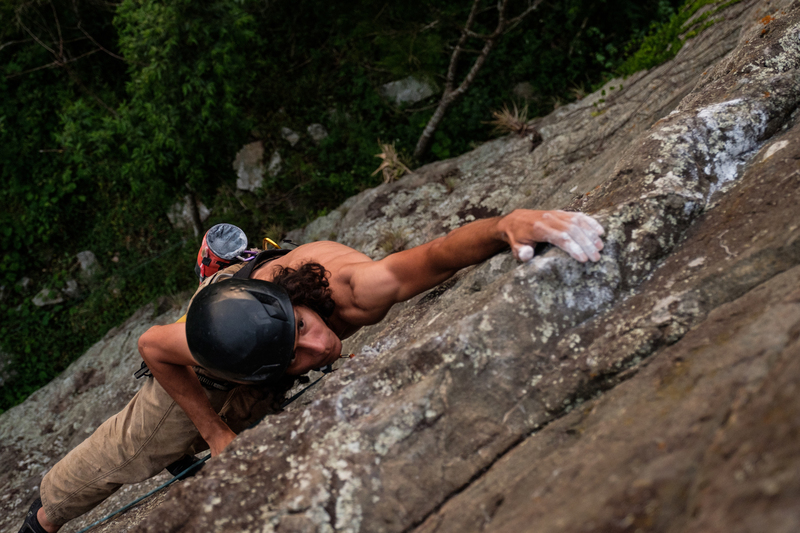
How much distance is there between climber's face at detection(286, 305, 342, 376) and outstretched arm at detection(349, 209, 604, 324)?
191mm

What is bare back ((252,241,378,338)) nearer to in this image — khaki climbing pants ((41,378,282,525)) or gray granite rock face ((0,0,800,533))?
gray granite rock face ((0,0,800,533))

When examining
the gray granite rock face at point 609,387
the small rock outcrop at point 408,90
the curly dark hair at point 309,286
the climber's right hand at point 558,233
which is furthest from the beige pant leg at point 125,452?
the small rock outcrop at point 408,90

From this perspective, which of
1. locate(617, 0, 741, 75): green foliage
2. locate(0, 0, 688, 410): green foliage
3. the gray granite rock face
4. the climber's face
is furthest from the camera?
locate(0, 0, 688, 410): green foliage

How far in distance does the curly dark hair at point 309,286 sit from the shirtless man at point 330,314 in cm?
3

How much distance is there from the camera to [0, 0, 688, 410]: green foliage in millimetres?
6918

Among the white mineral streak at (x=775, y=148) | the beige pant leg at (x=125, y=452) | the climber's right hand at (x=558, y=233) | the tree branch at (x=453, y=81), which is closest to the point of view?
the climber's right hand at (x=558, y=233)

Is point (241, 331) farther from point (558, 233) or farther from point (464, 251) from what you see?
point (558, 233)

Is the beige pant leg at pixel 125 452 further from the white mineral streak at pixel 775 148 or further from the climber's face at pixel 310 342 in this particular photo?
the white mineral streak at pixel 775 148

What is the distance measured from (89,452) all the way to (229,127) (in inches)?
207

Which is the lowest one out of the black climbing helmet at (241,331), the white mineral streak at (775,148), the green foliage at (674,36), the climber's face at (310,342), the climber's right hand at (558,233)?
the green foliage at (674,36)

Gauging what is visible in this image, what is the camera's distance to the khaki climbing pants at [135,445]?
104 inches

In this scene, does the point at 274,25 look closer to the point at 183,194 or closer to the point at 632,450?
the point at 183,194

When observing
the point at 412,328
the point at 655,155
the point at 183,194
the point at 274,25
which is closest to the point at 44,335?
the point at 183,194

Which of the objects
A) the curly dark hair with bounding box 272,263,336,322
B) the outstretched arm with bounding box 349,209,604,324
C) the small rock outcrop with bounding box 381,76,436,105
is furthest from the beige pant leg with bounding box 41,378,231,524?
the small rock outcrop with bounding box 381,76,436,105
